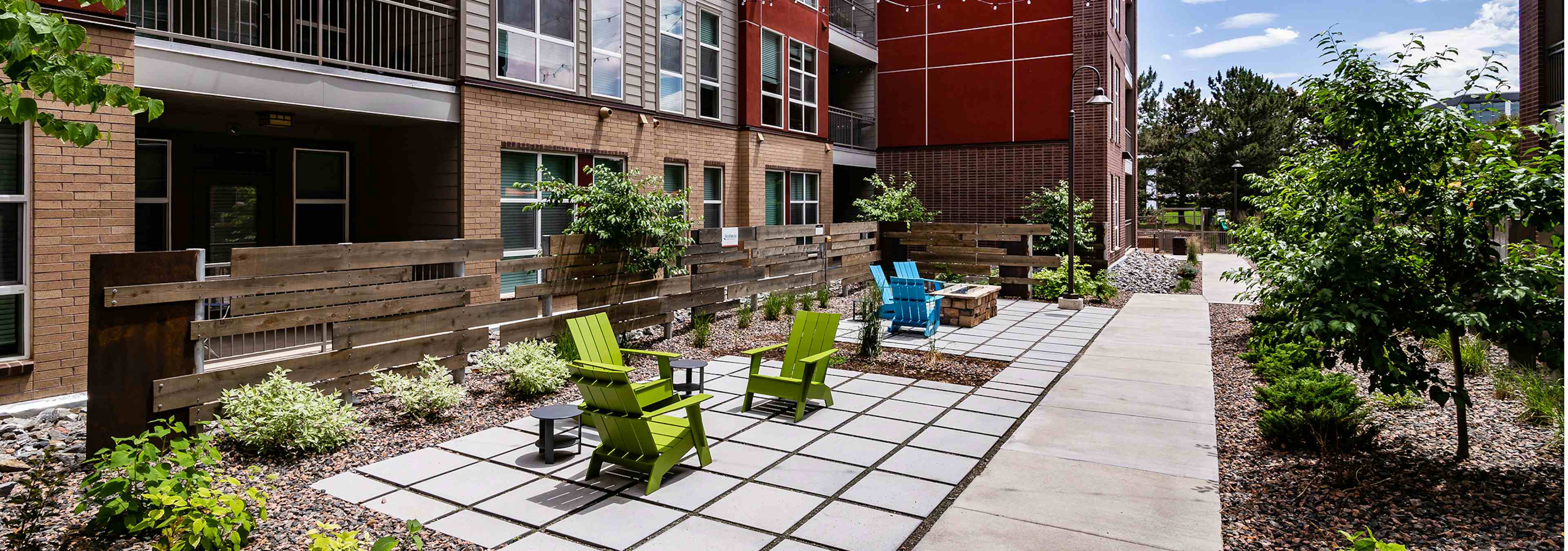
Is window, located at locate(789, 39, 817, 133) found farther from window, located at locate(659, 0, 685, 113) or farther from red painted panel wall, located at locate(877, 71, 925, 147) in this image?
red painted panel wall, located at locate(877, 71, 925, 147)

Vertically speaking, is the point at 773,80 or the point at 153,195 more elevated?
the point at 773,80

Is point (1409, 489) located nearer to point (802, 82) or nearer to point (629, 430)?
point (629, 430)

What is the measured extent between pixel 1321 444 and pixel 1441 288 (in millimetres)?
1219

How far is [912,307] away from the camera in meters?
11.9

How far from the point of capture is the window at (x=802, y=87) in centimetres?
1959

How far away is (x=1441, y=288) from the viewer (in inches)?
209

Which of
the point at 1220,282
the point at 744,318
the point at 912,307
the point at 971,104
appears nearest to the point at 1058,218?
the point at 1220,282

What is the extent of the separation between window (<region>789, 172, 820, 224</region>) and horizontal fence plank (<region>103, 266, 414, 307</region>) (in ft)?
41.7

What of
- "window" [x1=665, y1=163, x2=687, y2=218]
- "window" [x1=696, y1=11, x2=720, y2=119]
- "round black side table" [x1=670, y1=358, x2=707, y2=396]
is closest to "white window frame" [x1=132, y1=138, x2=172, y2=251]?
"round black side table" [x1=670, y1=358, x2=707, y2=396]

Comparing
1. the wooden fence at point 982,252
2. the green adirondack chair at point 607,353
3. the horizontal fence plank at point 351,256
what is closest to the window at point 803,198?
the wooden fence at point 982,252

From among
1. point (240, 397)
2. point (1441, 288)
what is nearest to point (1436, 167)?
point (1441, 288)

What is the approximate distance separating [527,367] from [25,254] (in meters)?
3.98

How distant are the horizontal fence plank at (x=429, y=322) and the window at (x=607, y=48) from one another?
5347 mm

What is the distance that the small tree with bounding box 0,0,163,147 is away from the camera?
3086mm
